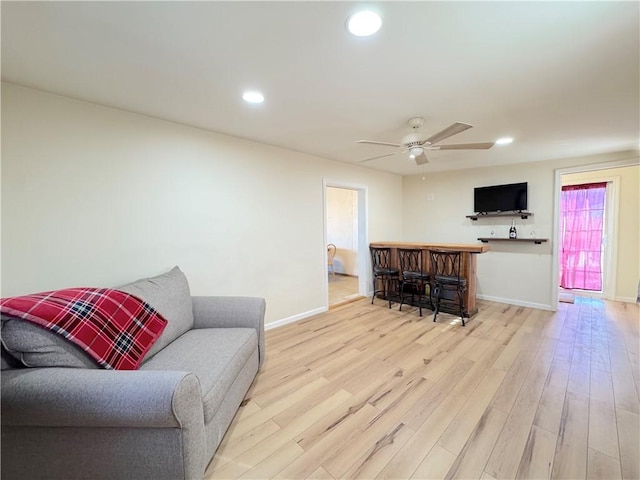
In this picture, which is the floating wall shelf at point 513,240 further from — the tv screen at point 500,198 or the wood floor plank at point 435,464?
the wood floor plank at point 435,464

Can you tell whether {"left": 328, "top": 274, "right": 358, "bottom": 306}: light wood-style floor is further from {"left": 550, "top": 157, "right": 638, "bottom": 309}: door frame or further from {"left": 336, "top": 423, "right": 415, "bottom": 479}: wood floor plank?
{"left": 550, "top": 157, "right": 638, "bottom": 309}: door frame

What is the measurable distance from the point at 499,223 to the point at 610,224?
6.23 ft

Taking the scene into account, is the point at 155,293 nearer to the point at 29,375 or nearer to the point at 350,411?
the point at 29,375

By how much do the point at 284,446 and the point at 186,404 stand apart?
793 mm

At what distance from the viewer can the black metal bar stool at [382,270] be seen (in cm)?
441

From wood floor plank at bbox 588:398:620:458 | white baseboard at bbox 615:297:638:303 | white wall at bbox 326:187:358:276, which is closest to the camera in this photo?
wood floor plank at bbox 588:398:620:458

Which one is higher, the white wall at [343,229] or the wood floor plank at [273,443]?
the white wall at [343,229]

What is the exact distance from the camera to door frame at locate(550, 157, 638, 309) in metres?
3.67

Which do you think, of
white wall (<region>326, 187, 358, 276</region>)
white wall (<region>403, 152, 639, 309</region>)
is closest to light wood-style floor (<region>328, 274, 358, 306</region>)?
white wall (<region>326, 187, 358, 276</region>)

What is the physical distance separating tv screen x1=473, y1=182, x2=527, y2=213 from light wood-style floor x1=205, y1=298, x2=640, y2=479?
6.38 ft

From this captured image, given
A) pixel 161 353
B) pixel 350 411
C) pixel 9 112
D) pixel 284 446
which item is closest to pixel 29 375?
pixel 161 353

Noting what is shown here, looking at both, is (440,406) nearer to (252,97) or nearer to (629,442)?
(629,442)

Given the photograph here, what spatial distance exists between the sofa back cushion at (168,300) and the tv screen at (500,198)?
4722 millimetres

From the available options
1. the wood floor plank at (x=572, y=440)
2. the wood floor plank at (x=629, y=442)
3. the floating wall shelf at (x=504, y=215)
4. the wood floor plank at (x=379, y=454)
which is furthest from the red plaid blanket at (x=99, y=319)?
the floating wall shelf at (x=504, y=215)
